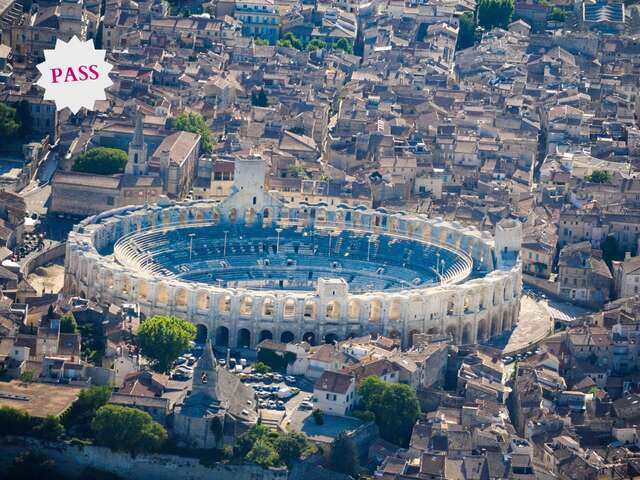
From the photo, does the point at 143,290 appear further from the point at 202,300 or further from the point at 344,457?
the point at 344,457

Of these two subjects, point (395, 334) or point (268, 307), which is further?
point (395, 334)

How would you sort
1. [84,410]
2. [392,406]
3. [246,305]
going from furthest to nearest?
[246,305]
[392,406]
[84,410]

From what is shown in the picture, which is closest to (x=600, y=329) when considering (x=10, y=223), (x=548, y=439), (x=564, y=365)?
(x=564, y=365)

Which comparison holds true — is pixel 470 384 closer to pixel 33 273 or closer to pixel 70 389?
pixel 70 389

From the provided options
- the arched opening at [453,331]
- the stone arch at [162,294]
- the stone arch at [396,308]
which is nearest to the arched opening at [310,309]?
the stone arch at [396,308]

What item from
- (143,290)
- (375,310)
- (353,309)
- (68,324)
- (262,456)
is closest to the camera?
(262,456)

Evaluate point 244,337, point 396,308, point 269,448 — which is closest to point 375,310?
point 396,308

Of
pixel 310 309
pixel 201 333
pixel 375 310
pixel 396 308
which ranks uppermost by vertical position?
pixel 396 308

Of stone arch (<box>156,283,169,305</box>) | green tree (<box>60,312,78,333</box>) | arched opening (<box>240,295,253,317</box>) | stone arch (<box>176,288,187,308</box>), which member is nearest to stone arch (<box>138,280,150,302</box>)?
stone arch (<box>156,283,169,305</box>)
